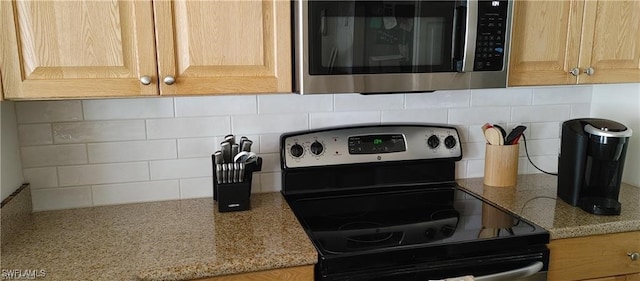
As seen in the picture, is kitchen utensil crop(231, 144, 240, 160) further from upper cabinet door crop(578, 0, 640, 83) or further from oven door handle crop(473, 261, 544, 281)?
upper cabinet door crop(578, 0, 640, 83)

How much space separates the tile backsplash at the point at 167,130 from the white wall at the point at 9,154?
3cm

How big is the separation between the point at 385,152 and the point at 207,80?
787 millimetres

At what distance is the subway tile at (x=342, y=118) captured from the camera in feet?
5.96

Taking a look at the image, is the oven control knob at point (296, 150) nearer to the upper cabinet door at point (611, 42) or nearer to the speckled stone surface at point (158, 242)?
the speckled stone surface at point (158, 242)

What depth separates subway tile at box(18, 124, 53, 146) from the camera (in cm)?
158

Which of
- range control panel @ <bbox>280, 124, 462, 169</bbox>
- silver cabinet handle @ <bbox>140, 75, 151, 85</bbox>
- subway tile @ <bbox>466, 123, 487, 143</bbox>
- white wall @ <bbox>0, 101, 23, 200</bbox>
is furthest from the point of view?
subway tile @ <bbox>466, 123, 487, 143</bbox>

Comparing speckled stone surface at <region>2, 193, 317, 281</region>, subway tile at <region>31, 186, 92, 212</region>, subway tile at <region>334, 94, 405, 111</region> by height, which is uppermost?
subway tile at <region>334, 94, 405, 111</region>

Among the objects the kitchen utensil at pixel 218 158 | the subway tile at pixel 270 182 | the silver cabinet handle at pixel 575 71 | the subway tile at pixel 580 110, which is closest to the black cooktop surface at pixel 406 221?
the subway tile at pixel 270 182

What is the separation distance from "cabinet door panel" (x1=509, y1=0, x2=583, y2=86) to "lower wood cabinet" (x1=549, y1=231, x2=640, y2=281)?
55 centimetres

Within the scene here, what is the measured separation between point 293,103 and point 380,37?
19.0 inches

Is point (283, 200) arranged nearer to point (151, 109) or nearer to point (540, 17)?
point (151, 109)

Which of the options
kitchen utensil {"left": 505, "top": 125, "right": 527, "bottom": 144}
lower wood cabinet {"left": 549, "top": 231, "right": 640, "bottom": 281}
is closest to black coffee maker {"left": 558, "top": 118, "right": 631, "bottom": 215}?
lower wood cabinet {"left": 549, "top": 231, "right": 640, "bottom": 281}

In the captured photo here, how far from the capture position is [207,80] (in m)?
1.37

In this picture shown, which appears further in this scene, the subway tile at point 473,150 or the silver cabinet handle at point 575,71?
the subway tile at point 473,150
